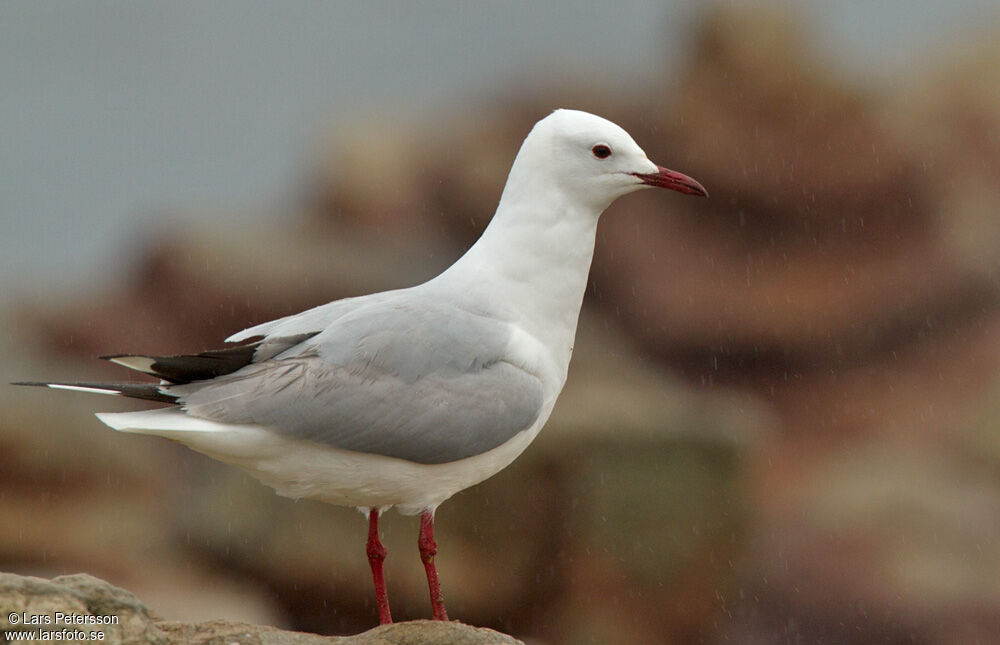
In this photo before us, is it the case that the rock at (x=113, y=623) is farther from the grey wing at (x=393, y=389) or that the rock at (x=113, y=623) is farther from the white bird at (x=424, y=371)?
the grey wing at (x=393, y=389)

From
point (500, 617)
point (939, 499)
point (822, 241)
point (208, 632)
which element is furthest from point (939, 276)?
point (208, 632)

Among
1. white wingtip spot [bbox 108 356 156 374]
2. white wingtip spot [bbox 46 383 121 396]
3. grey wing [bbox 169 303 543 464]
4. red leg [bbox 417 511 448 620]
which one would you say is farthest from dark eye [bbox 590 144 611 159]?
white wingtip spot [bbox 46 383 121 396]

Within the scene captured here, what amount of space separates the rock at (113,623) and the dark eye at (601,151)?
1512 millimetres

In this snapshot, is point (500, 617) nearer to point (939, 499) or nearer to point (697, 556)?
point (697, 556)

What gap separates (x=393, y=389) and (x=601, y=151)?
1.01m

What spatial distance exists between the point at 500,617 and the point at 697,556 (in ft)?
3.94

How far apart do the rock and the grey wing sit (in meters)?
0.52

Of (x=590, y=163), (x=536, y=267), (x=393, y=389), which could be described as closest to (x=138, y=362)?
(x=393, y=389)

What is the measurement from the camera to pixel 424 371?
405 cm

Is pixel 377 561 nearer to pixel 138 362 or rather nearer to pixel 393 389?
pixel 393 389

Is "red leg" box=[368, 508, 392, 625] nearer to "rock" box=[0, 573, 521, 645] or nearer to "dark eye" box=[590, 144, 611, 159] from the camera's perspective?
"rock" box=[0, 573, 521, 645]

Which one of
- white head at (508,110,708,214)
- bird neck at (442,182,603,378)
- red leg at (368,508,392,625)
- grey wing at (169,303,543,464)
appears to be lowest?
red leg at (368,508,392,625)

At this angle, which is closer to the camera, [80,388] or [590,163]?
[80,388]

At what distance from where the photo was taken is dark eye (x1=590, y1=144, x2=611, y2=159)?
167 inches
